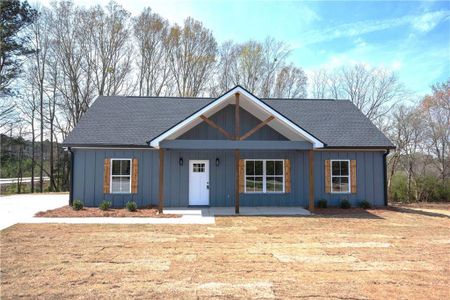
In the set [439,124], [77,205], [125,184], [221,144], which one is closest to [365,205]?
[221,144]

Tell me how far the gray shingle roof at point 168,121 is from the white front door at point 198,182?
7.65ft

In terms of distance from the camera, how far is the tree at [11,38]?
21.8 meters

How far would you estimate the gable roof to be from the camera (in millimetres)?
13867

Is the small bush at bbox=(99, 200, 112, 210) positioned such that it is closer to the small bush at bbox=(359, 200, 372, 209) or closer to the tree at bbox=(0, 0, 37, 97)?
the small bush at bbox=(359, 200, 372, 209)

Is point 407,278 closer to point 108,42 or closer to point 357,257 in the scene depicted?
point 357,257

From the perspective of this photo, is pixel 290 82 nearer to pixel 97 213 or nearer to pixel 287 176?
pixel 287 176

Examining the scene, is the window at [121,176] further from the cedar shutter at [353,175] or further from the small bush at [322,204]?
the cedar shutter at [353,175]

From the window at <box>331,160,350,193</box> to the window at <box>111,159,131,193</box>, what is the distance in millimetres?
8909

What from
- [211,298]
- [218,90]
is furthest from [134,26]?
[211,298]

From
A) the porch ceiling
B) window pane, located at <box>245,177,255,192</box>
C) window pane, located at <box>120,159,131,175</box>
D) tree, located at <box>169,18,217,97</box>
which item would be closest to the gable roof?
window pane, located at <box>120,159,131,175</box>

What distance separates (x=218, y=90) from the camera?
3102 centimetres

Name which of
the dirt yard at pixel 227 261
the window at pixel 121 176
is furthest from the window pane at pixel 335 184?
the window at pixel 121 176

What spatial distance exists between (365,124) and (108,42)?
888 inches

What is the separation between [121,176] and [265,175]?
6.21 m
